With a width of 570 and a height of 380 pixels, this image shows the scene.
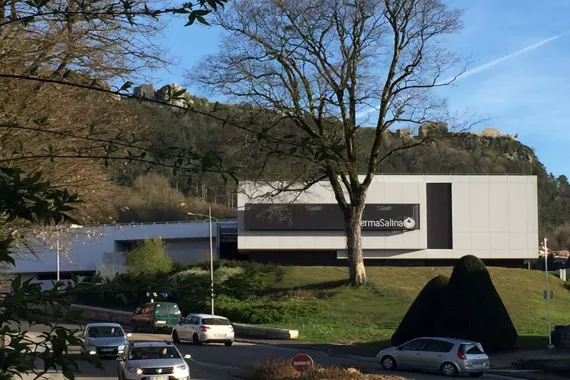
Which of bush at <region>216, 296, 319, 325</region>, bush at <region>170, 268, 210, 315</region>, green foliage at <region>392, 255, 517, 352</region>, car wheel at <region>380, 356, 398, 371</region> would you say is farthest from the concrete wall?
bush at <region>170, 268, 210, 315</region>

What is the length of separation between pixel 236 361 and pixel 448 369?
835 centimetres

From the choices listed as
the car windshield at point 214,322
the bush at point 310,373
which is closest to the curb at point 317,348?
the car windshield at point 214,322

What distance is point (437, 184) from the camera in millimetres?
67688

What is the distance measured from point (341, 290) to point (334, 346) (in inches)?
579

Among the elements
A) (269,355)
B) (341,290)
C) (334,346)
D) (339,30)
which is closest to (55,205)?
(269,355)

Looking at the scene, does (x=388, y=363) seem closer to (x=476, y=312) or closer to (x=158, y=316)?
(x=476, y=312)

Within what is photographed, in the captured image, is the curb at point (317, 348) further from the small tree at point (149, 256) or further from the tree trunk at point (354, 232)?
the small tree at point (149, 256)

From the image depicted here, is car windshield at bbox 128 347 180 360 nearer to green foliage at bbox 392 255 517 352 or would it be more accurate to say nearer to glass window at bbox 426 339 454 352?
glass window at bbox 426 339 454 352

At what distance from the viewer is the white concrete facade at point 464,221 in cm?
6688

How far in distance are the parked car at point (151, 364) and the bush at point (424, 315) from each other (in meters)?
15.2

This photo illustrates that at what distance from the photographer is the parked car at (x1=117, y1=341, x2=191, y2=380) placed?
2038 cm

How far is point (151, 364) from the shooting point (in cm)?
2064

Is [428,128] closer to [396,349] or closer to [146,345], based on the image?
[396,349]

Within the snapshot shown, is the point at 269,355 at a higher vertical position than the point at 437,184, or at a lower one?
lower
